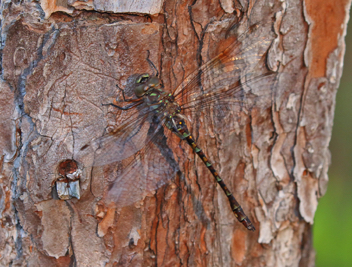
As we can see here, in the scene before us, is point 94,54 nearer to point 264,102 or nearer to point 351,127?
point 264,102

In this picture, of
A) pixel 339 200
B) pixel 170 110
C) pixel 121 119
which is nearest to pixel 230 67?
pixel 170 110

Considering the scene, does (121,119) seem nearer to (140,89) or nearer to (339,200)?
(140,89)

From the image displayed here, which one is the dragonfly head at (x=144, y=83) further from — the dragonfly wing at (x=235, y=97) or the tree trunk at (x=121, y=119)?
the dragonfly wing at (x=235, y=97)

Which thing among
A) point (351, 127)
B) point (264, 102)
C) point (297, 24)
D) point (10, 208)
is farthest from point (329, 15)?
point (351, 127)

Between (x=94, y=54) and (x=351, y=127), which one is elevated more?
(x=351, y=127)

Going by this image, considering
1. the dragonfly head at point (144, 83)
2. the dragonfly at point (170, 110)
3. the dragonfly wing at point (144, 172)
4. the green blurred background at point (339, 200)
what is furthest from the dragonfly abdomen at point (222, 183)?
the green blurred background at point (339, 200)

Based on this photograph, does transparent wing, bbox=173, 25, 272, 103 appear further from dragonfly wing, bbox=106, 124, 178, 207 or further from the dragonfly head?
dragonfly wing, bbox=106, 124, 178, 207

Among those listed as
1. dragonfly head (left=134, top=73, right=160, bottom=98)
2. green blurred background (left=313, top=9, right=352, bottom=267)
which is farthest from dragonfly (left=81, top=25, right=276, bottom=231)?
green blurred background (left=313, top=9, right=352, bottom=267)

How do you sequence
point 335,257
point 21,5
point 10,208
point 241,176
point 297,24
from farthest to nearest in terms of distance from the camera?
1. point 335,257
2. point 241,176
3. point 297,24
4. point 10,208
5. point 21,5
